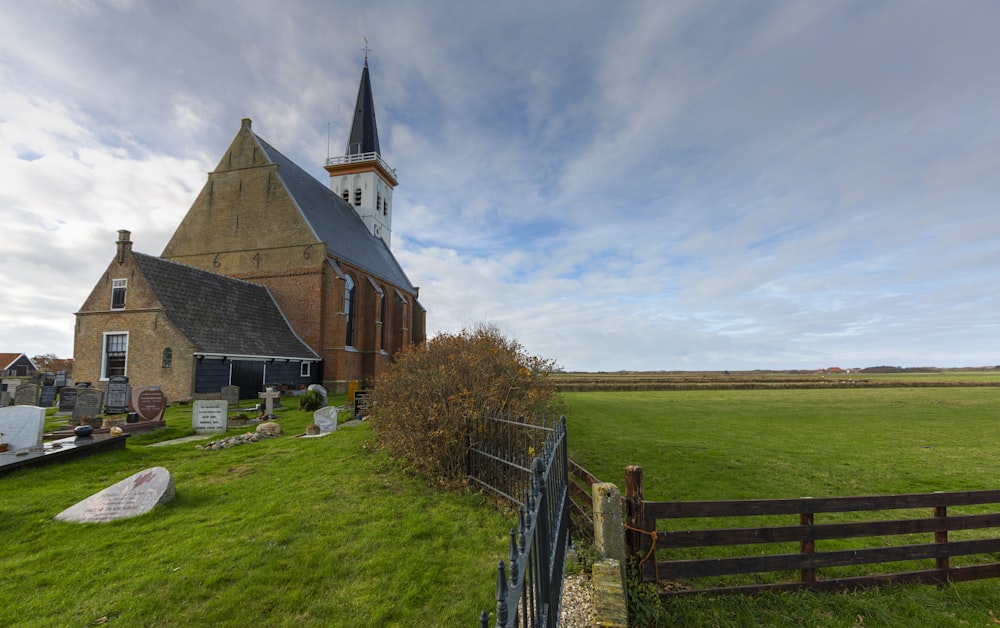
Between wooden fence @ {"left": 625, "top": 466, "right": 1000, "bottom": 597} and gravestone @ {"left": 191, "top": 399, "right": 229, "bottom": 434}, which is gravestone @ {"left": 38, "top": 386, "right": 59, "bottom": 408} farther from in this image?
wooden fence @ {"left": 625, "top": 466, "right": 1000, "bottom": 597}

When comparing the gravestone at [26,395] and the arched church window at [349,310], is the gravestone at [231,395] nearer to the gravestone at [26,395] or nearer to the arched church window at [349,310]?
the gravestone at [26,395]

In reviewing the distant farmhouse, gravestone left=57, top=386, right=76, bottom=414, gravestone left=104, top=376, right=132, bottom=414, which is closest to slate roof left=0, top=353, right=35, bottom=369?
the distant farmhouse

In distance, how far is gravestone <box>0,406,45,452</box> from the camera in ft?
28.9

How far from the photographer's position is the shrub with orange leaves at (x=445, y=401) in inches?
298

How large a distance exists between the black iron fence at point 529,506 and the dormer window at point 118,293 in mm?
21630

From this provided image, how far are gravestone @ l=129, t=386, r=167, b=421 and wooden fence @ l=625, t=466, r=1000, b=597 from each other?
46.7 ft

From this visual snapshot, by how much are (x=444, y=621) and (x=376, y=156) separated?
44158mm

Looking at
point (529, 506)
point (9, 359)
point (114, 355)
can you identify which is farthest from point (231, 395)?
point (9, 359)

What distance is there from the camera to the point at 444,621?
4.09 m

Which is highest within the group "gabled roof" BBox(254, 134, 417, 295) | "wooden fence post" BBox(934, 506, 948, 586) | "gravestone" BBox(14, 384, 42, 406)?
"gabled roof" BBox(254, 134, 417, 295)

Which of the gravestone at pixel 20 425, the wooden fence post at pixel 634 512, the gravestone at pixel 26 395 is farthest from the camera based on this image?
the gravestone at pixel 26 395

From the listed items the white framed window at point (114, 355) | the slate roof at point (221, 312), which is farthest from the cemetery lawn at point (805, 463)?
the white framed window at point (114, 355)

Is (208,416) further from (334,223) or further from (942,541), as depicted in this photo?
(334,223)

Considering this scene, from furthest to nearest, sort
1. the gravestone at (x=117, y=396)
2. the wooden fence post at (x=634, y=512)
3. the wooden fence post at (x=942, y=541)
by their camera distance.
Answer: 1. the gravestone at (x=117, y=396)
2. the wooden fence post at (x=942, y=541)
3. the wooden fence post at (x=634, y=512)
